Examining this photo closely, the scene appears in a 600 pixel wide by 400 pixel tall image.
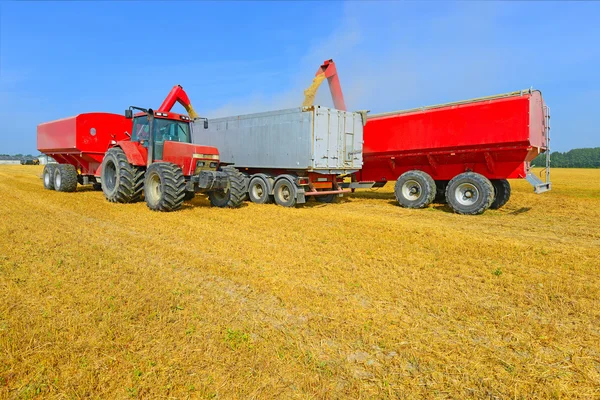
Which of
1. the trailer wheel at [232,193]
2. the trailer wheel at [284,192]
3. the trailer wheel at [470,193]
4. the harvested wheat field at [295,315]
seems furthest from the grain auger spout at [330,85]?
the harvested wheat field at [295,315]

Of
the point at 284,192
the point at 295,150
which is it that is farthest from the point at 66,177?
the point at 295,150

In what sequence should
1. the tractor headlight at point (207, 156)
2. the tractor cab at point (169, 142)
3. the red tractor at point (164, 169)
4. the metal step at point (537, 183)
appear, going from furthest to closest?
1. the metal step at point (537, 183)
2. the tractor cab at point (169, 142)
3. the tractor headlight at point (207, 156)
4. the red tractor at point (164, 169)

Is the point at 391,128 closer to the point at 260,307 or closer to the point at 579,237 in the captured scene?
the point at 579,237

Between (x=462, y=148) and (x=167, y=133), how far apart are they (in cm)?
876

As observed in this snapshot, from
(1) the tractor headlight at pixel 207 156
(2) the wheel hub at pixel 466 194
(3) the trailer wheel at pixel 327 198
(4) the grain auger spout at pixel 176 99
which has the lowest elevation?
(3) the trailer wheel at pixel 327 198

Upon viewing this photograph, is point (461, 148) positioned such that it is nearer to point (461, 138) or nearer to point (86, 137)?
point (461, 138)

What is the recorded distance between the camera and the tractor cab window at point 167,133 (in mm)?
10969

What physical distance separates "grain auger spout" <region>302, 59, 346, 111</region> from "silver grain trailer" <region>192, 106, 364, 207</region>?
1737mm

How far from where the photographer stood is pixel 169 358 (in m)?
2.95

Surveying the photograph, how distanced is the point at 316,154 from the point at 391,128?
3.17 m

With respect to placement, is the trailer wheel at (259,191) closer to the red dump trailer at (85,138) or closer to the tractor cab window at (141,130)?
the tractor cab window at (141,130)

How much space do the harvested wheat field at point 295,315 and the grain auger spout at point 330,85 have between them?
7.65 m

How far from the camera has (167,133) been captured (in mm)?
11125

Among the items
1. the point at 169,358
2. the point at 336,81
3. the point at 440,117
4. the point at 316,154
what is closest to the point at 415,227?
the point at 316,154
